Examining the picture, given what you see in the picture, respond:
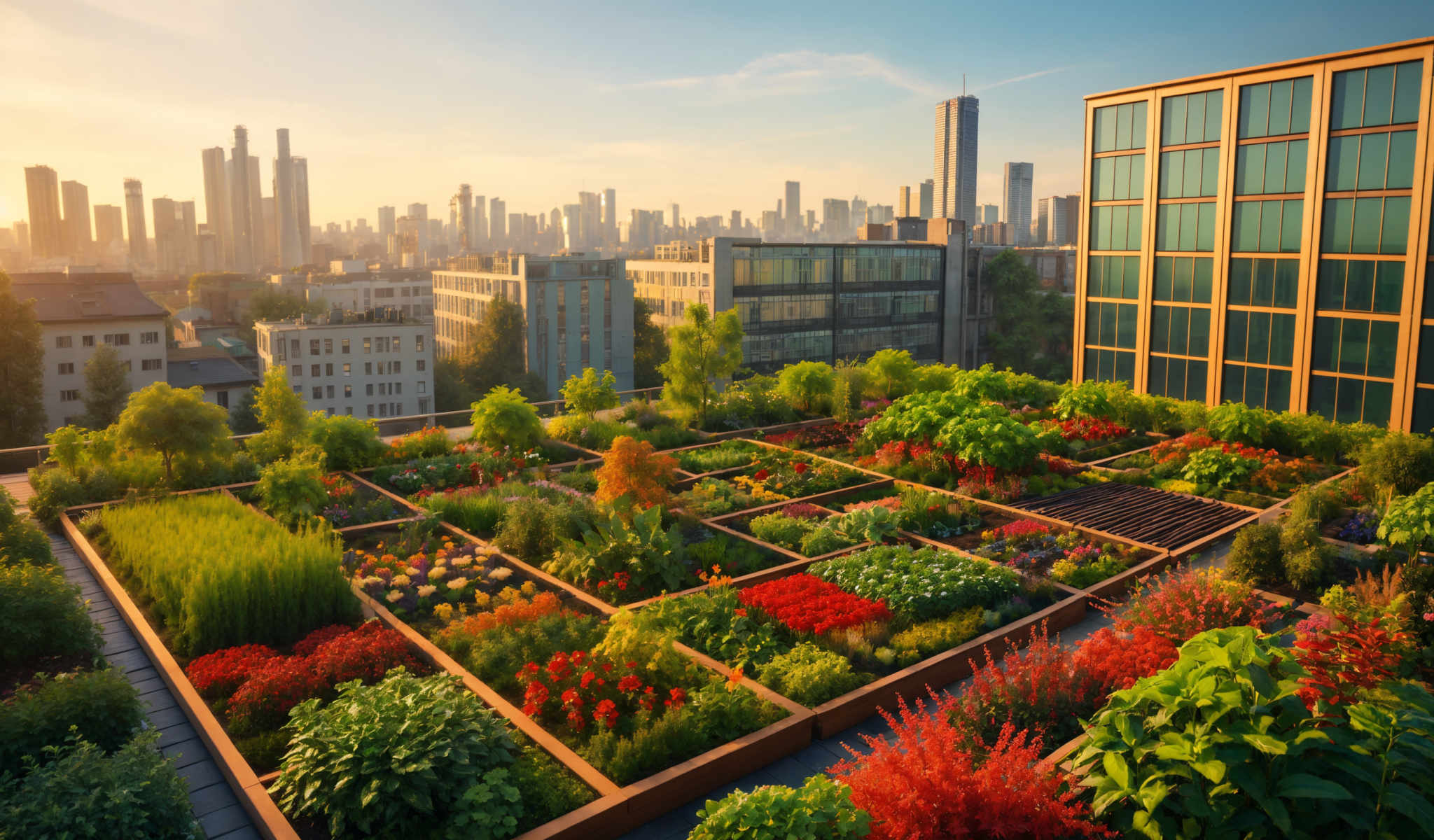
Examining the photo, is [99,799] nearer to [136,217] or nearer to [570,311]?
[570,311]

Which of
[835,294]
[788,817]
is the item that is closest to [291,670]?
[788,817]

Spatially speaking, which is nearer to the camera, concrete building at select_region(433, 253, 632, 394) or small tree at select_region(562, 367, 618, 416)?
small tree at select_region(562, 367, 618, 416)

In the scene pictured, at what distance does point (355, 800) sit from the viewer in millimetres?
5316

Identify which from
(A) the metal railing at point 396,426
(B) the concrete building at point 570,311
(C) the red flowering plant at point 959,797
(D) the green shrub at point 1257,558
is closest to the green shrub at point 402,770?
(C) the red flowering plant at point 959,797

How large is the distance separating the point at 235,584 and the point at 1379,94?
29917mm

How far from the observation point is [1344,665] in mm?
5359

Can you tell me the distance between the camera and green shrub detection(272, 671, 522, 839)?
5.25 meters

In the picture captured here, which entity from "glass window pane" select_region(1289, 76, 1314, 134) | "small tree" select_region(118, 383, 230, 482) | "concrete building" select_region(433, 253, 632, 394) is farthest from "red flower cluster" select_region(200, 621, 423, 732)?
"concrete building" select_region(433, 253, 632, 394)

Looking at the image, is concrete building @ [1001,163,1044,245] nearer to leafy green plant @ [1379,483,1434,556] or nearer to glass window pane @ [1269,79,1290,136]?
glass window pane @ [1269,79,1290,136]

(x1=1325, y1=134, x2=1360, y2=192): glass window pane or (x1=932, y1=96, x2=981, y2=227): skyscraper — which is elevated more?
(x1=932, y1=96, x2=981, y2=227): skyscraper

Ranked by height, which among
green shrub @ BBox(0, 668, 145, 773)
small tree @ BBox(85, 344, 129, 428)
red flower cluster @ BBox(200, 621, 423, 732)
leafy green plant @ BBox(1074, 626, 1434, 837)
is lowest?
small tree @ BBox(85, 344, 129, 428)

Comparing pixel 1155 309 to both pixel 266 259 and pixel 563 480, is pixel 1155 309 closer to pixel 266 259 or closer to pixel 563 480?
pixel 563 480

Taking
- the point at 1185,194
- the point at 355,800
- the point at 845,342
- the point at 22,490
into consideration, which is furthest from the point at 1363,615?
the point at 845,342

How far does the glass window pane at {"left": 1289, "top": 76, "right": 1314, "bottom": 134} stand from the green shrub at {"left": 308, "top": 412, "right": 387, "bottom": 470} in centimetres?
2709
